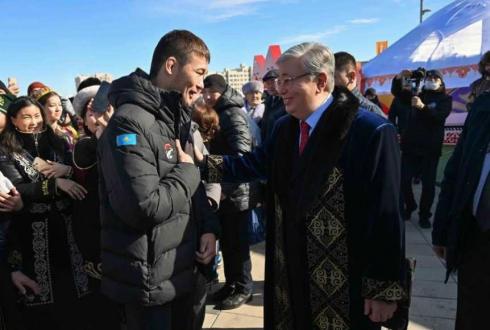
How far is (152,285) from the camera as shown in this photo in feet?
5.67

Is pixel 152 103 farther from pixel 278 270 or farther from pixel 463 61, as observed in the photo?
pixel 463 61

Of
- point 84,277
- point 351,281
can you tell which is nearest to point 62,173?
point 84,277

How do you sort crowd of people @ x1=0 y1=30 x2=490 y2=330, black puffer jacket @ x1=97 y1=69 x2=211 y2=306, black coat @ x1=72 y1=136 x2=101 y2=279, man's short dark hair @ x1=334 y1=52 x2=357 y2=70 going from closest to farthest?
1. black puffer jacket @ x1=97 y1=69 x2=211 y2=306
2. crowd of people @ x1=0 y1=30 x2=490 y2=330
3. black coat @ x1=72 y1=136 x2=101 y2=279
4. man's short dark hair @ x1=334 y1=52 x2=357 y2=70

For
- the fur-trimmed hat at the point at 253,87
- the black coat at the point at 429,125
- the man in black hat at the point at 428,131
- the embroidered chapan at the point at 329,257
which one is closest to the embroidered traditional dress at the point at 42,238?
the embroidered chapan at the point at 329,257

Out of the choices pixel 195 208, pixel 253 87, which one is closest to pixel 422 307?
A: pixel 195 208

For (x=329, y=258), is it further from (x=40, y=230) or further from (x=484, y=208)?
(x=40, y=230)

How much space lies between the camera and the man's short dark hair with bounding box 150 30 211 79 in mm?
→ 1853

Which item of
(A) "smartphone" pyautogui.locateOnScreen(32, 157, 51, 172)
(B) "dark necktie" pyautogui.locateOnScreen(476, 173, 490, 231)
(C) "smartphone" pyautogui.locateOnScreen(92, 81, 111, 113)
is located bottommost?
(B) "dark necktie" pyautogui.locateOnScreen(476, 173, 490, 231)

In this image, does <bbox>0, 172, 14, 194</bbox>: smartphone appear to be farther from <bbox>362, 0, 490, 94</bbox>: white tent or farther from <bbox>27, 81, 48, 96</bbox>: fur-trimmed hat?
<bbox>362, 0, 490, 94</bbox>: white tent

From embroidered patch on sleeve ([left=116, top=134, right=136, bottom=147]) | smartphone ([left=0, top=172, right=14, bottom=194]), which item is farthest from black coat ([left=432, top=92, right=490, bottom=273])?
smartphone ([left=0, top=172, right=14, bottom=194])

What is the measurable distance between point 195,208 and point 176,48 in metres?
0.78

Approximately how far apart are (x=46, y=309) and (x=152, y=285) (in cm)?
125

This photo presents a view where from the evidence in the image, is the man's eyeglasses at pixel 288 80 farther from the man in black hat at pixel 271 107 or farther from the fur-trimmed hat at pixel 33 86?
the fur-trimmed hat at pixel 33 86

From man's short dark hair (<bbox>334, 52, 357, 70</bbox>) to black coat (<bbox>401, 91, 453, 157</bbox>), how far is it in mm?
2524
